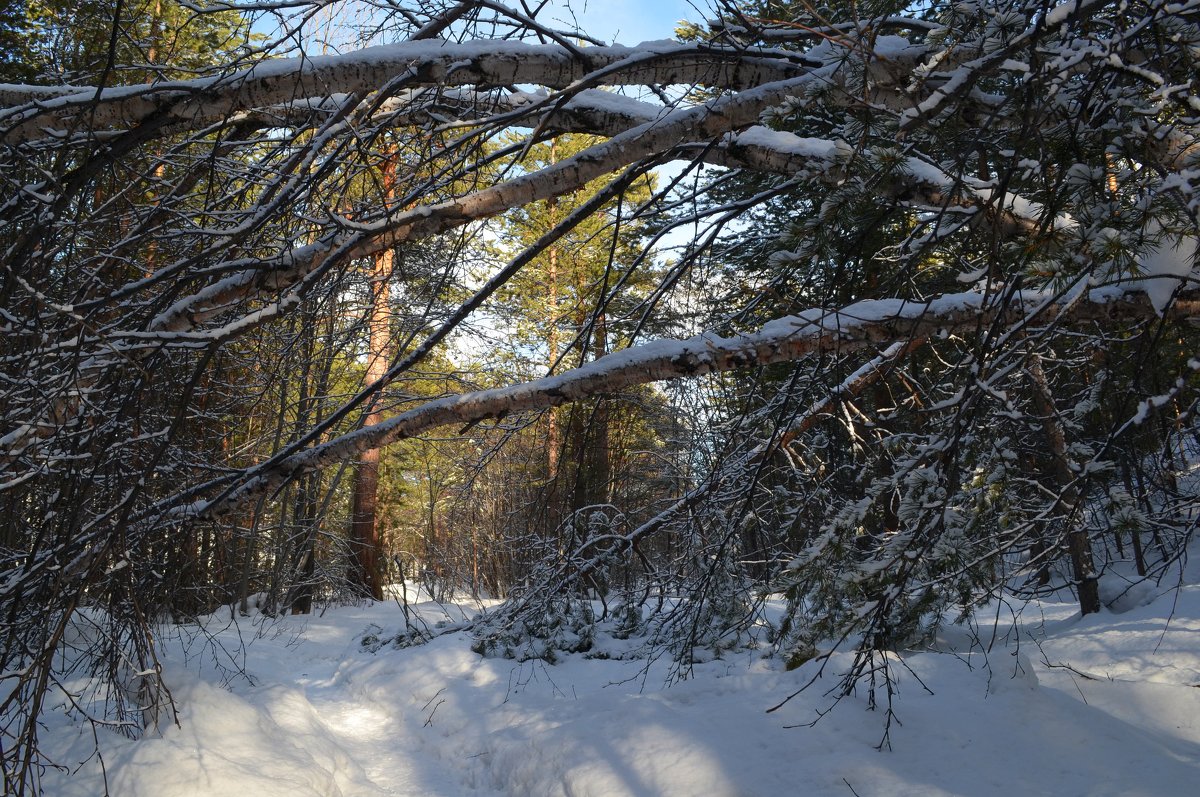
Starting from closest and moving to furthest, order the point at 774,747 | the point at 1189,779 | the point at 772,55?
the point at 772,55, the point at 1189,779, the point at 774,747

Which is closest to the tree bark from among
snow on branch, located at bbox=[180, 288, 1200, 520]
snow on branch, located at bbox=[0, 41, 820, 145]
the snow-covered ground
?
the snow-covered ground

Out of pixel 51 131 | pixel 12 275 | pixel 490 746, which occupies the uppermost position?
pixel 51 131

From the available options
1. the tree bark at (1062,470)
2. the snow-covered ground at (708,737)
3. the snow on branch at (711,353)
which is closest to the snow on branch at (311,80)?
the snow on branch at (711,353)

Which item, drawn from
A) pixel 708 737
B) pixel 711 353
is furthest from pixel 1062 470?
pixel 711 353

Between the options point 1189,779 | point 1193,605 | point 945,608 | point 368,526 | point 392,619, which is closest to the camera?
point 1189,779

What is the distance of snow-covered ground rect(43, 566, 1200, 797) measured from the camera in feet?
11.8

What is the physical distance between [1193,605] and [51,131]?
34.5 ft

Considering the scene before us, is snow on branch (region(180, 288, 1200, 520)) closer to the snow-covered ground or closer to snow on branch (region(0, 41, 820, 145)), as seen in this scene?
snow on branch (region(0, 41, 820, 145))

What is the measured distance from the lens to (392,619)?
1136cm

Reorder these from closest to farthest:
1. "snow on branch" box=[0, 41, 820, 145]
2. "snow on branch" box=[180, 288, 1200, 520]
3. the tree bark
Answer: "snow on branch" box=[0, 41, 820, 145], "snow on branch" box=[180, 288, 1200, 520], the tree bark

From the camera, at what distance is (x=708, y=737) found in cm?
425

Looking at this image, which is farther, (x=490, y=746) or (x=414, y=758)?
(x=414, y=758)

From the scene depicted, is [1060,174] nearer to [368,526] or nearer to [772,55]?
[772,55]

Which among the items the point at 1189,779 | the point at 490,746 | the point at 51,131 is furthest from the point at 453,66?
the point at 490,746
